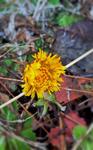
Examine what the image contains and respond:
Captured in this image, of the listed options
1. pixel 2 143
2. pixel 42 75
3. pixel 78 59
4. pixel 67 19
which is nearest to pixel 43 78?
pixel 42 75

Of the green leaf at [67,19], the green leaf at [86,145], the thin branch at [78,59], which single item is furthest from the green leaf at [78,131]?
the green leaf at [67,19]

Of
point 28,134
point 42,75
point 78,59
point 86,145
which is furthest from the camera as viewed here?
point 78,59

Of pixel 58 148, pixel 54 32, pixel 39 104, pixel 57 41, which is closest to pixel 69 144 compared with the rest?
pixel 58 148

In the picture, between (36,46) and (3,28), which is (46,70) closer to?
(36,46)

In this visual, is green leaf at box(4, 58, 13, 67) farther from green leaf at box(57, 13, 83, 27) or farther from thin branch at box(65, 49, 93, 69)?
green leaf at box(57, 13, 83, 27)

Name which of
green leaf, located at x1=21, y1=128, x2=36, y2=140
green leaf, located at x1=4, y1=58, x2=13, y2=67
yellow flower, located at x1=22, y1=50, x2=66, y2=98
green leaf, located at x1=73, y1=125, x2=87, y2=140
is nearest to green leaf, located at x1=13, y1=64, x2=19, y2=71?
green leaf, located at x1=4, y1=58, x2=13, y2=67

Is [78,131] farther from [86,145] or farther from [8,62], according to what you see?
[8,62]
